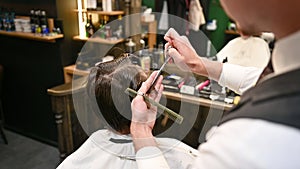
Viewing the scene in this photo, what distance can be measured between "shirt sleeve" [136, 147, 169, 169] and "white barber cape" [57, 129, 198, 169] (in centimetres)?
49

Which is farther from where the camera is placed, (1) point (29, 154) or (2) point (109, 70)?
(1) point (29, 154)

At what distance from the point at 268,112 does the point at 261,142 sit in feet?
0.16

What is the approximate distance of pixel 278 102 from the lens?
0.42m

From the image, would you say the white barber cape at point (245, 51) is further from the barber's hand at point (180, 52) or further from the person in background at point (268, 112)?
the person in background at point (268, 112)

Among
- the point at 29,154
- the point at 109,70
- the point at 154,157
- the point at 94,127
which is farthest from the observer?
the point at 29,154

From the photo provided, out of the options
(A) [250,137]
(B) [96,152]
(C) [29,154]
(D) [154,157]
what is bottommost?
(C) [29,154]

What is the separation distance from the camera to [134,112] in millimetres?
897

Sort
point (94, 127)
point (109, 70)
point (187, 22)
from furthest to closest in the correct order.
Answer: point (187, 22) < point (94, 127) < point (109, 70)

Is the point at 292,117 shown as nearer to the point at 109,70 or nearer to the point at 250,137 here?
the point at 250,137

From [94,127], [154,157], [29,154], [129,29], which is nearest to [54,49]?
[129,29]

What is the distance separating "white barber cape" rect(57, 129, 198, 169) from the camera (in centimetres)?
134

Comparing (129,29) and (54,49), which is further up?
(129,29)

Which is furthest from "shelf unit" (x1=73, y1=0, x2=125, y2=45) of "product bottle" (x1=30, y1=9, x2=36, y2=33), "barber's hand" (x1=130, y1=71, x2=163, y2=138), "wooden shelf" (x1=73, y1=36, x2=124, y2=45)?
"barber's hand" (x1=130, y1=71, x2=163, y2=138)

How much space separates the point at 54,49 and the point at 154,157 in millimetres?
2377
